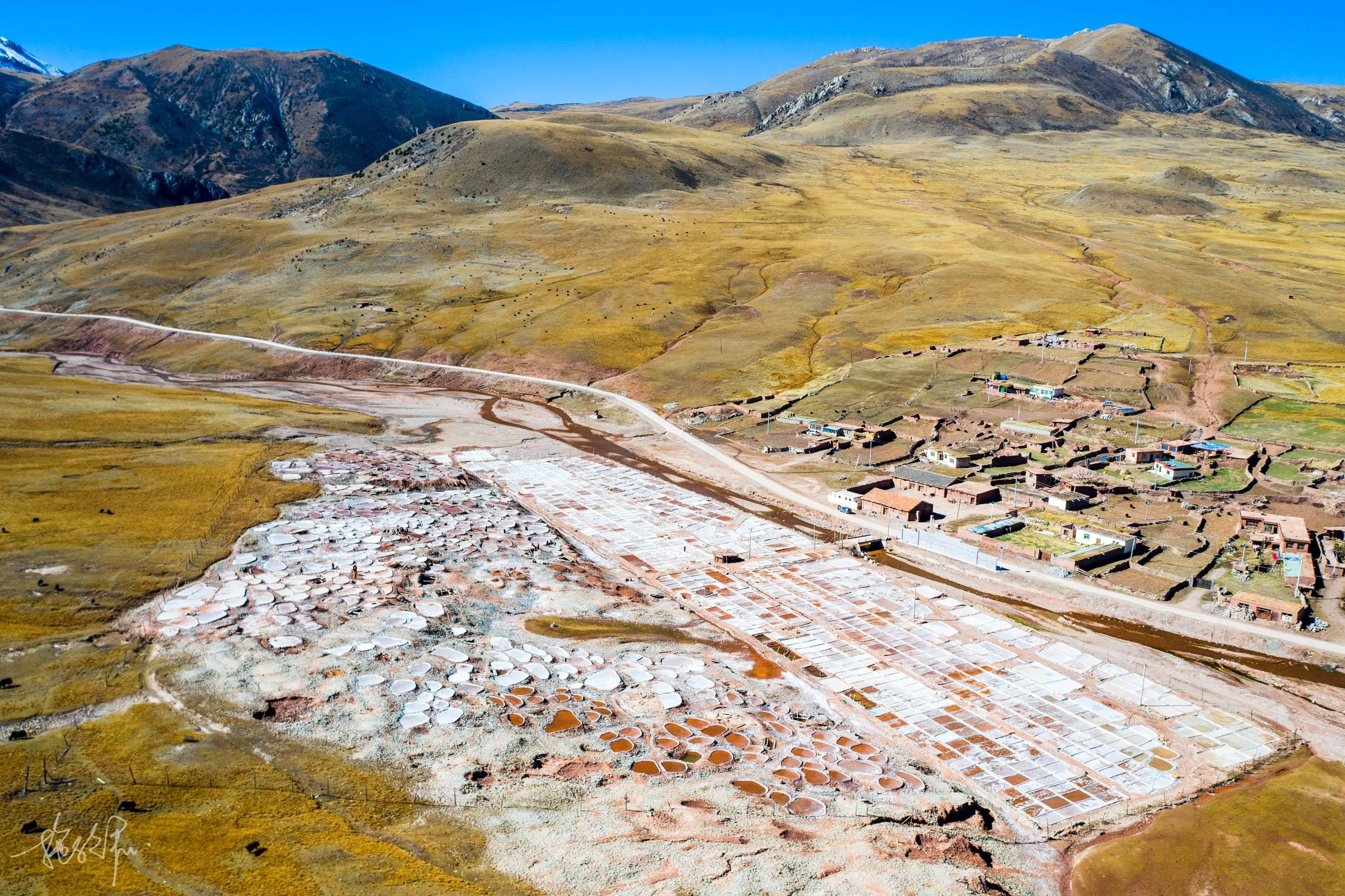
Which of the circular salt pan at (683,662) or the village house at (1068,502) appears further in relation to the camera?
the village house at (1068,502)

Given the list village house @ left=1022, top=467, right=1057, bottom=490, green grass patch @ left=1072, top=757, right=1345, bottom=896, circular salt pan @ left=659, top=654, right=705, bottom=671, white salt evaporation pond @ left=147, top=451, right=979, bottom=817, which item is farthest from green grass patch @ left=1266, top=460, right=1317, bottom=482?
circular salt pan @ left=659, top=654, right=705, bottom=671

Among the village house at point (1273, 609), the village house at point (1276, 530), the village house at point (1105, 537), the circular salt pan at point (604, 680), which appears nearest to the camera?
the circular salt pan at point (604, 680)

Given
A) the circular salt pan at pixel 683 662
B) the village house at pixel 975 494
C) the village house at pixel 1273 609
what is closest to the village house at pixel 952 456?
the village house at pixel 975 494

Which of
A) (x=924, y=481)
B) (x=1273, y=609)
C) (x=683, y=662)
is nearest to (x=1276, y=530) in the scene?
(x=1273, y=609)

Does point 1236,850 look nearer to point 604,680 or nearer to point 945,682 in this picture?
point 945,682

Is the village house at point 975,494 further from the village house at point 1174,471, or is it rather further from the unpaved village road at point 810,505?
the village house at point 1174,471

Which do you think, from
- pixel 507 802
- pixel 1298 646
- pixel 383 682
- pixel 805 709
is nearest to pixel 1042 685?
pixel 805 709

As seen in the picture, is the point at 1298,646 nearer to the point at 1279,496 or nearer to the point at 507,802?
the point at 1279,496

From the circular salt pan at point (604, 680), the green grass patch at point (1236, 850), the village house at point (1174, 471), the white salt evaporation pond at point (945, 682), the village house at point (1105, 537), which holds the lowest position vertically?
the green grass patch at point (1236, 850)
